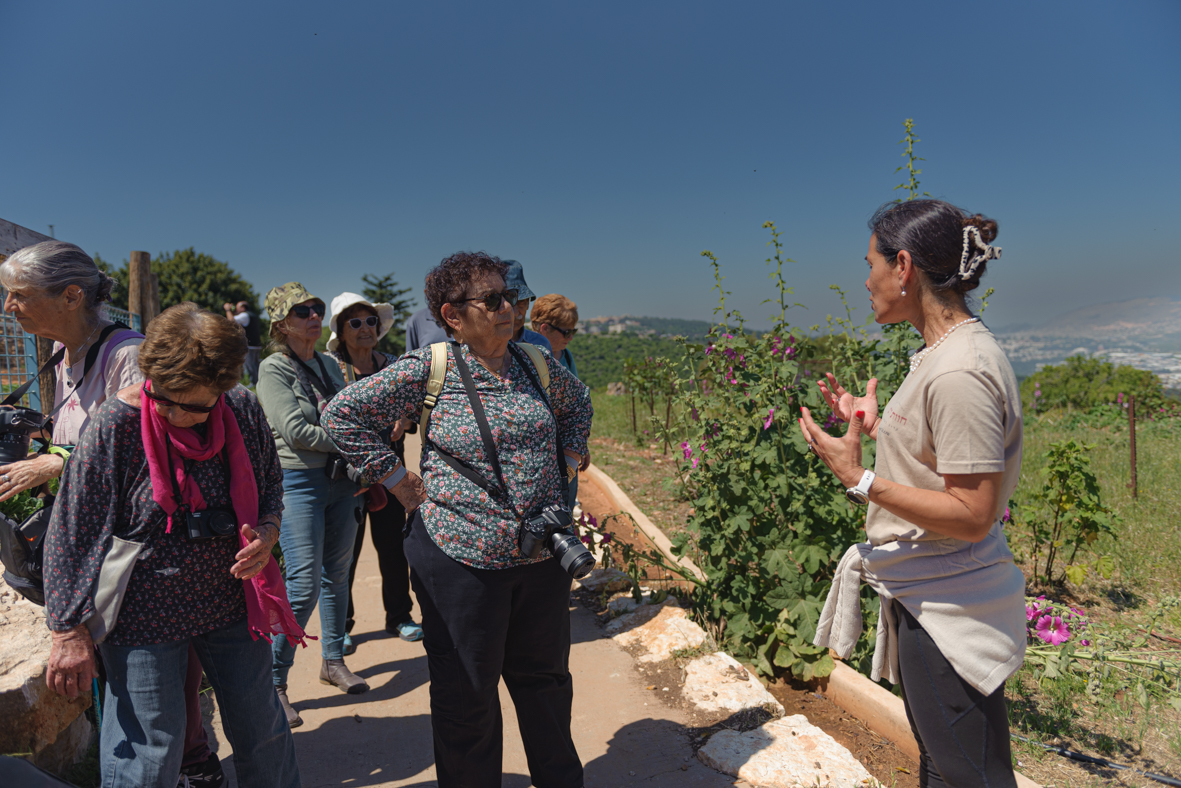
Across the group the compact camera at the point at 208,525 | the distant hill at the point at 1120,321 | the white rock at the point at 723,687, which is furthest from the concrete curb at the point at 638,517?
the distant hill at the point at 1120,321

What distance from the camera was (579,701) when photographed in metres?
3.32

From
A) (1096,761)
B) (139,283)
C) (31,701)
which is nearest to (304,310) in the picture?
(31,701)

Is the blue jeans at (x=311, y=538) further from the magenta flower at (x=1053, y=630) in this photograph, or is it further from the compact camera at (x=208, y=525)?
the magenta flower at (x=1053, y=630)

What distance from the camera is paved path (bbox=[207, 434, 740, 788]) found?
2.71 meters

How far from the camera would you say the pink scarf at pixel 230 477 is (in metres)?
1.79

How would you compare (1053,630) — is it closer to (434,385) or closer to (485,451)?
(485,451)

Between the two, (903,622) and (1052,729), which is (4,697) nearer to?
(903,622)

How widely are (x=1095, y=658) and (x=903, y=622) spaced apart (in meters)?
2.07

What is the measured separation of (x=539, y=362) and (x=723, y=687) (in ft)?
6.21

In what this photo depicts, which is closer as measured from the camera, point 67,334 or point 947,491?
point 947,491

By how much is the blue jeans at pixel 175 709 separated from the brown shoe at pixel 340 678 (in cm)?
137

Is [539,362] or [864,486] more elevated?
[539,362]

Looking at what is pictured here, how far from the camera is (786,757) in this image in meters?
2.64

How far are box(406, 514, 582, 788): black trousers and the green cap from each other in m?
1.61
